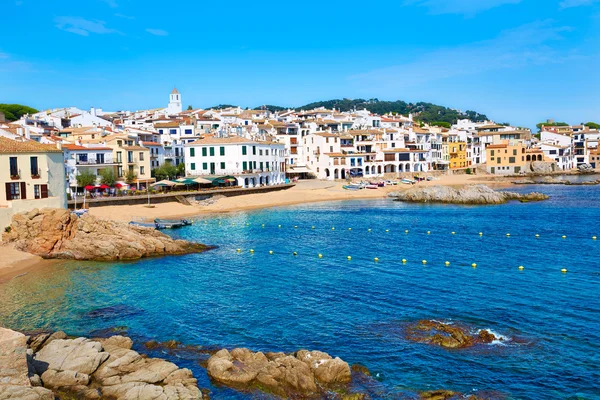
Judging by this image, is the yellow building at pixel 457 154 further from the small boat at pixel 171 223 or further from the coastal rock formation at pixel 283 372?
the coastal rock formation at pixel 283 372

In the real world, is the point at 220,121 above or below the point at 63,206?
above

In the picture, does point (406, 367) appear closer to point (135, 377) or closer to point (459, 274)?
point (135, 377)

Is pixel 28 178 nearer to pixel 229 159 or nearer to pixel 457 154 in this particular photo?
pixel 229 159

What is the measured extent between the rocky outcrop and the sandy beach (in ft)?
68.2

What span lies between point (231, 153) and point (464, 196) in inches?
1399

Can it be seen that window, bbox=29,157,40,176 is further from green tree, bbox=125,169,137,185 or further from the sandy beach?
green tree, bbox=125,169,137,185

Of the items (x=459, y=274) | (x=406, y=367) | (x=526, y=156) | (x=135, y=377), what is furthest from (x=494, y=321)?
(x=526, y=156)

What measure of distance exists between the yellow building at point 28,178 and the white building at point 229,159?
38627mm

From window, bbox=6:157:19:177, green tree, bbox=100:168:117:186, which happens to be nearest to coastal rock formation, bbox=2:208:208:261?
window, bbox=6:157:19:177

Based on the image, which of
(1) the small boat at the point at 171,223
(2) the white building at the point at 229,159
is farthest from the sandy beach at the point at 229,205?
(2) the white building at the point at 229,159

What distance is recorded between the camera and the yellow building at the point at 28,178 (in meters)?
45.3

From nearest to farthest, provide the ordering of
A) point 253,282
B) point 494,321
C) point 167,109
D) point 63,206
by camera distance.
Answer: point 494,321
point 253,282
point 63,206
point 167,109

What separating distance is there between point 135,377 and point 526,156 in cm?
12907

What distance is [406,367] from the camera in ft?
68.0
